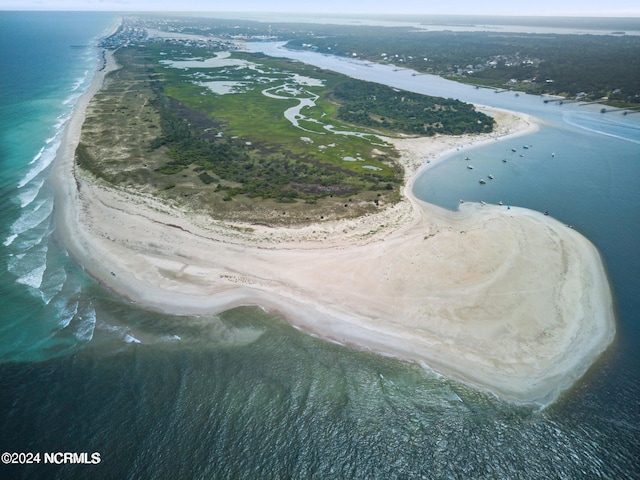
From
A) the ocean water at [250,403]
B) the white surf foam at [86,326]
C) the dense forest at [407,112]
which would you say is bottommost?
the white surf foam at [86,326]

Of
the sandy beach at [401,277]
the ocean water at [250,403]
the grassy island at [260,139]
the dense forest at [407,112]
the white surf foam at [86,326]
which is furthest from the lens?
the dense forest at [407,112]

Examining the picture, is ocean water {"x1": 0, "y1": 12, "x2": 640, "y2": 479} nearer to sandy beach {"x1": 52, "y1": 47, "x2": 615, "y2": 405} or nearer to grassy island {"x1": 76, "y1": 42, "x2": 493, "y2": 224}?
sandy beach {"x1": 52, "y1": 47, "x2": 615, "y2": 405}

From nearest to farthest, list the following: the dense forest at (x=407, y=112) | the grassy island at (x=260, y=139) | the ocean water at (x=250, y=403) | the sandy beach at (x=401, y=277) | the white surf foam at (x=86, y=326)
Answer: the ocean water at (x=250, y=403)
the sandy beach at (x=401, y=277)
the white surf foam at (x=86, y=326)
the grassy island at (x=260, y=139)
the dense forest at (x=407, y=112)

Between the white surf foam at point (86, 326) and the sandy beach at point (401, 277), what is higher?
the sandy beach at point (401, 277)

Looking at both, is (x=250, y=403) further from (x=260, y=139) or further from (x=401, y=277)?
(x=260, y=139)

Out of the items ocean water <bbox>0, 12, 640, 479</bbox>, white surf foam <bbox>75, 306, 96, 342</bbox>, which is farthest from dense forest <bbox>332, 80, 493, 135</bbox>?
white surf foam <bbox>75, 306, 96, 342</bbox>

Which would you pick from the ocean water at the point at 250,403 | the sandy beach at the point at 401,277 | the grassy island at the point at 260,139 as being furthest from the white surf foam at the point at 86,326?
the grassy island at the point at 260,139

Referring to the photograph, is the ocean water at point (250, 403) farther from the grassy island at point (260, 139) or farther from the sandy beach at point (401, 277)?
the grassy island at point (260, 139)

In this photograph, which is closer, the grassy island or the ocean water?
the ocean water
